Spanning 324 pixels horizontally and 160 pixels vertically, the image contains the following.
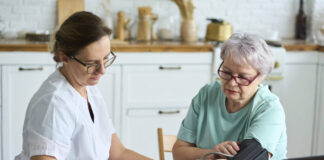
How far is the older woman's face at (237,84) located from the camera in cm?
195

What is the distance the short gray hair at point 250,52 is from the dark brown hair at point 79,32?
1.71 ft

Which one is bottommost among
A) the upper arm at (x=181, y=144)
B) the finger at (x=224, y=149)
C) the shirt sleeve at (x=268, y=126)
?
the upper arm at (x=181, y=144)

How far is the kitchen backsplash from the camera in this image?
4.01 meters

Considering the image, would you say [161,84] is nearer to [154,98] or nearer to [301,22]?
[154,98]

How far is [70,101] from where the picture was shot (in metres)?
1.81

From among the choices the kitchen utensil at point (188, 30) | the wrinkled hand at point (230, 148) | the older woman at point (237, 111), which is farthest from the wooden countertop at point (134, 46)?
the wrinkled hand at point (230, 148)

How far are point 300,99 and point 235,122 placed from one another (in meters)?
2.24

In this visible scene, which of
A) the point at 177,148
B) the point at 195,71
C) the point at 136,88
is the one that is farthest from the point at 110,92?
the point at 177,148

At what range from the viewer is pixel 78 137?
6.03 ft

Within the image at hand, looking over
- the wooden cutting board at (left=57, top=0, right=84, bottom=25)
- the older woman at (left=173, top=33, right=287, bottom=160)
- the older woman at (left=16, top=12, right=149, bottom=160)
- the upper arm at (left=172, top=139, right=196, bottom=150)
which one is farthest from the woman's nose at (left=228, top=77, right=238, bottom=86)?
the wooden cutting board at (left=57, top=0, right=84, bottom=25)

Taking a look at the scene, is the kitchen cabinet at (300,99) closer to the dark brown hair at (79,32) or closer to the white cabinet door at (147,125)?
the white cabinet door at (147,125)

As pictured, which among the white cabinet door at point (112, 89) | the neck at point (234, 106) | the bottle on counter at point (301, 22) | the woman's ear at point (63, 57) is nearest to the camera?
the woman's ear at point (63, 57)

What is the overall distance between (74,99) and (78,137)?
5.8 inches

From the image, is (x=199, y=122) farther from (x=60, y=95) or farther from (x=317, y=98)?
(x=317, y=98)
